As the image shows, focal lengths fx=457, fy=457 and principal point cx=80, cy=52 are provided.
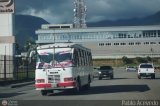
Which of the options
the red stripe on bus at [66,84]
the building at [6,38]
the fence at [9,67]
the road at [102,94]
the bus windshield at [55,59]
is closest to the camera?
the building at [6,38]

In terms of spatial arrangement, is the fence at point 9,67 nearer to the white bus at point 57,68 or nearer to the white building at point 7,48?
the white building at point 7,48

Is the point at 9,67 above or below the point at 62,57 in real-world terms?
below

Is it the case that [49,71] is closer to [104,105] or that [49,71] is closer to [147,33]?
[104,105]

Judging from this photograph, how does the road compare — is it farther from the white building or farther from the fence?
the white building

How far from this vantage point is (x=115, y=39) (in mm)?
177375

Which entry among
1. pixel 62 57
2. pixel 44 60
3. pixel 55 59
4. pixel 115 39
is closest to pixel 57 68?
pixel 55 59

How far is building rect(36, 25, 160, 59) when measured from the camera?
16650 centimetres

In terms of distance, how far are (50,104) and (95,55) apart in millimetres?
151902

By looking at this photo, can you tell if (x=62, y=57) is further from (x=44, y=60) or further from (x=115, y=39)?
(x=115, y=39)

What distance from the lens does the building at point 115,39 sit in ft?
546

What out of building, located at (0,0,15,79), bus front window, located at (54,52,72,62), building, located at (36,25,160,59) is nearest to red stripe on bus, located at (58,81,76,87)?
bus front window, located at (54,52,72,62)

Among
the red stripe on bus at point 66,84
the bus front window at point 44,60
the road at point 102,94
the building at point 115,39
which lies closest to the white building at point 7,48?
the road at point 102,94

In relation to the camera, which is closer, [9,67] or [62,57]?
[62,57]

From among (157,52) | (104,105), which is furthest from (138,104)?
(157,52)
